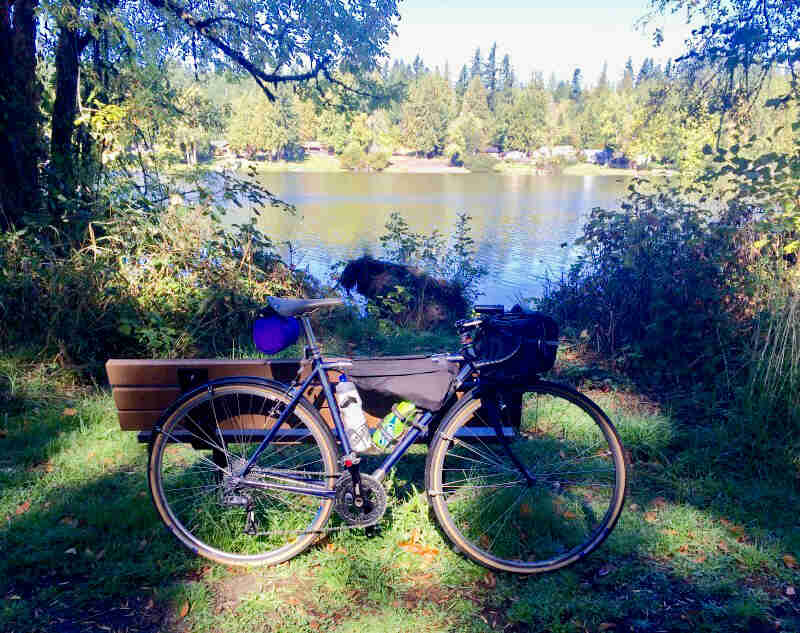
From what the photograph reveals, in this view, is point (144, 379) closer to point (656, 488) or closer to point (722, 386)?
point (656, 488)

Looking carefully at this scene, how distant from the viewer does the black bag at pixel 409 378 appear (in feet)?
9.19

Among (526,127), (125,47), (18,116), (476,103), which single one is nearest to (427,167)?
(526,127)

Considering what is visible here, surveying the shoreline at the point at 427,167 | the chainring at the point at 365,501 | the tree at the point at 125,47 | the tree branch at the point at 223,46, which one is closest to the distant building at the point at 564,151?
the shoreline at the point at 427,167

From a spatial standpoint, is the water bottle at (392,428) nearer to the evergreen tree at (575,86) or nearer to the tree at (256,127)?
the tree at (256,127)

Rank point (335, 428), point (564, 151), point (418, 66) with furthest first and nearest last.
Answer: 1. point (418, 66)
2. point (564, 151)
3. point (335, 428)

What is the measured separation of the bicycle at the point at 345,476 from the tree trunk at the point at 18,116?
3871 millimetres

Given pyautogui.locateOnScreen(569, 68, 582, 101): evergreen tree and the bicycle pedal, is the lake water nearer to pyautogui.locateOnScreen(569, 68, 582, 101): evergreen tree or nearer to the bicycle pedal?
the bicycle pedal

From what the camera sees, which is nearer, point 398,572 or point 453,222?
point 398,572

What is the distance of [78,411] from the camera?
14.5 ft

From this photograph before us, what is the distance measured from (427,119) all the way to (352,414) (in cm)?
6228

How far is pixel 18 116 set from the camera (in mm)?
5754

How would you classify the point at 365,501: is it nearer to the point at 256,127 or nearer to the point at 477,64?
the point at 256,127

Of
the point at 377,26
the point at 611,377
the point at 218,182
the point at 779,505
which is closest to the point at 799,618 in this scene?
the point at 779,505

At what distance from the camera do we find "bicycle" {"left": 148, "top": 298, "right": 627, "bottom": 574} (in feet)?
9.01
